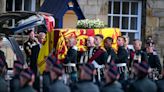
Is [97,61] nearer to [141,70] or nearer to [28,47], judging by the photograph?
[28,47]

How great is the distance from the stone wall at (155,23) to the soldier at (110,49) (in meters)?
6.24

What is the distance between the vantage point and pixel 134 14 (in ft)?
70.6

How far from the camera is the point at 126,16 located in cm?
2144

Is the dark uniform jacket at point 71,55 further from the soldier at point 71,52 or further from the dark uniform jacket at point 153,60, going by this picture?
the dark uniform jacket at point 153,60

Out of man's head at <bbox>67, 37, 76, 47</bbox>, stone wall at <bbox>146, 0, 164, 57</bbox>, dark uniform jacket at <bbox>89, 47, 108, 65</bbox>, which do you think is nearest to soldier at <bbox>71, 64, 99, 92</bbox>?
dark uniform jacket at <bbox>89, 47, 108, 65</bbox>

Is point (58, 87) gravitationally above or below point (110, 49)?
below

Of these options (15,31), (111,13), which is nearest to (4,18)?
(15,31)

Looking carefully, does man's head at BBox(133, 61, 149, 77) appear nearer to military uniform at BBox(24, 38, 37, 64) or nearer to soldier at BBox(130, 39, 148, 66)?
soldier at BBox(130, 39, 148, 66)

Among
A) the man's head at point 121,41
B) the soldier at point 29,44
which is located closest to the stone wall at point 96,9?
Answer: the soldier at point 29,44

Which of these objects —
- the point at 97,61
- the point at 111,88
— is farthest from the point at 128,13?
the point at 111,88

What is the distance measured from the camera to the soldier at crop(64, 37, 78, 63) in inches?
588

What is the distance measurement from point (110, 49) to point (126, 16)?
21.8 ft

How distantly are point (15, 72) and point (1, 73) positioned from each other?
0.44 metres

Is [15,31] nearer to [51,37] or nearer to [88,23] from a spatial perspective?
[51,37]
